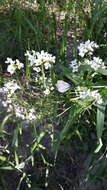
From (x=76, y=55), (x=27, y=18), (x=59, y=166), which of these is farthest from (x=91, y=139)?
(x=27, y=18)

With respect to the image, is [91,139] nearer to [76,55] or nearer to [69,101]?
[69,101]

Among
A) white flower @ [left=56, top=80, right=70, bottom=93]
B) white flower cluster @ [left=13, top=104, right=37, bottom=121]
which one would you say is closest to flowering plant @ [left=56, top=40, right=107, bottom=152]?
white flower @ [left=56, top=80, right=70, bottom=93]

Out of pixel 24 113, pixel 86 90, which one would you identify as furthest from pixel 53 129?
pixel 86 90

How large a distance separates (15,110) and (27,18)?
2.30ft

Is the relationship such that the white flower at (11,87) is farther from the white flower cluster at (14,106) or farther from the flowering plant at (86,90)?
the flowering plant at (86,90)

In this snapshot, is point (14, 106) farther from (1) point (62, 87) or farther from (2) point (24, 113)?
(1) point (62, 87)

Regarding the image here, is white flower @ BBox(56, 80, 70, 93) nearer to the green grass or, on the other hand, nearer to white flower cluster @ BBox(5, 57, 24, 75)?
the green grass

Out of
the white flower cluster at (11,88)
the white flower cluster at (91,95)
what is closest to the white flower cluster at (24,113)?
the white flower cluster at (11,88)

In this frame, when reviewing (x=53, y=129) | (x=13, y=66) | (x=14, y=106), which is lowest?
(x=53, y=129)

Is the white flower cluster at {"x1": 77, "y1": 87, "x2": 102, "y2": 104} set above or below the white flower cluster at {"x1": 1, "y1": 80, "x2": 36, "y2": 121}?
below

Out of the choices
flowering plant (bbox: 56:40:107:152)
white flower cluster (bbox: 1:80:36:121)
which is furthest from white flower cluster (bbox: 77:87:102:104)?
white flower cluster (bbox: 1:80:36:121)

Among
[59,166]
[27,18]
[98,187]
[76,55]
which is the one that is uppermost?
[27,18]

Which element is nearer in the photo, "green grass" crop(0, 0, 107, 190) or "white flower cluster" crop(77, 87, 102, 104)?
"white flower cluster" crop(77, 87, 102, 104)

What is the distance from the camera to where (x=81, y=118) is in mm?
1920
